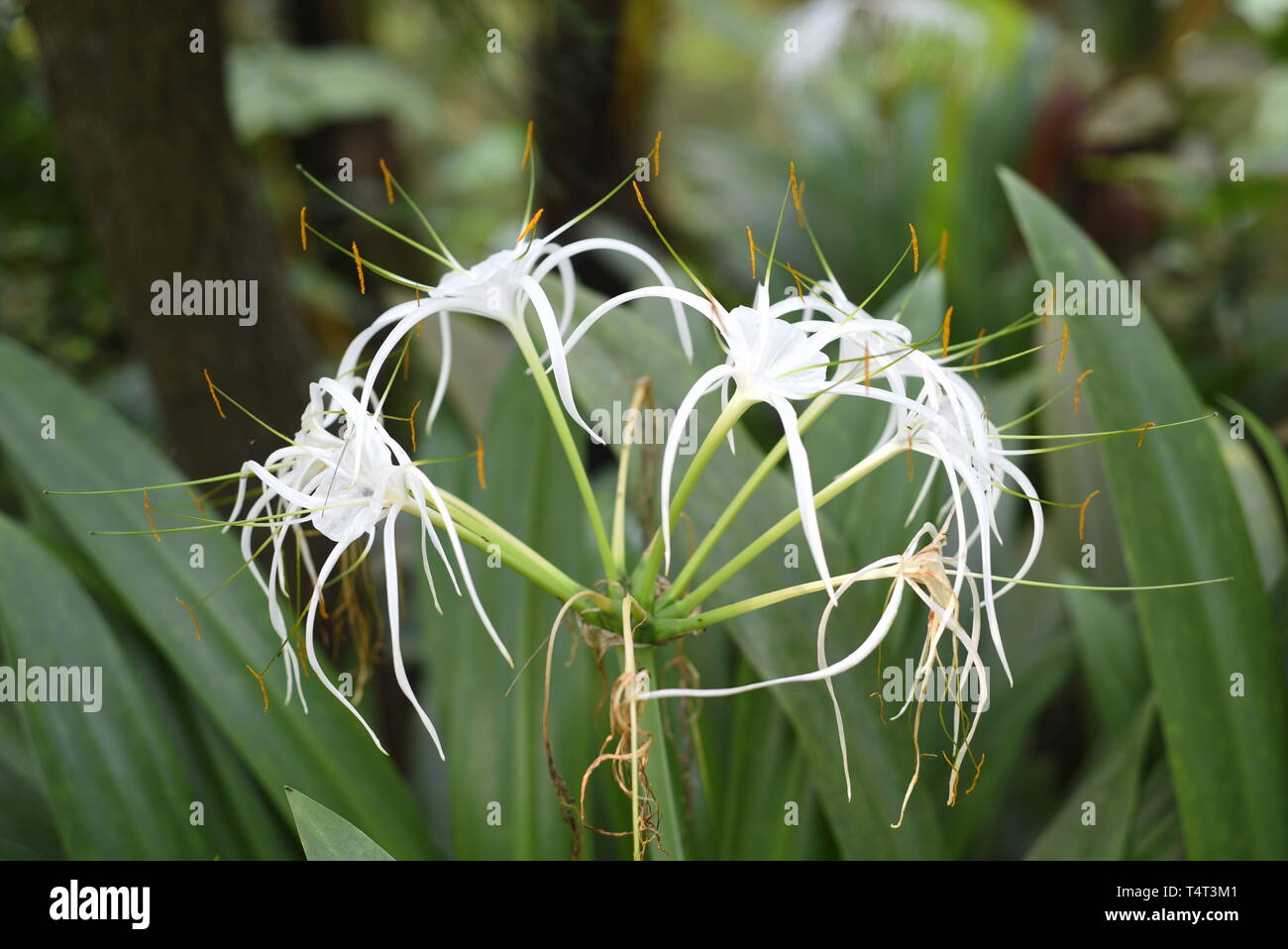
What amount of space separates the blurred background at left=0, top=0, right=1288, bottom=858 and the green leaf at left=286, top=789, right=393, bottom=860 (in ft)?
0.43

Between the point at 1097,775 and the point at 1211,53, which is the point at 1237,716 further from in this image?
the point at 1211,53

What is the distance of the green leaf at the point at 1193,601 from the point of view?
80cm

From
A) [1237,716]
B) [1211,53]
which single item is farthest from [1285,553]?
[1211,53]

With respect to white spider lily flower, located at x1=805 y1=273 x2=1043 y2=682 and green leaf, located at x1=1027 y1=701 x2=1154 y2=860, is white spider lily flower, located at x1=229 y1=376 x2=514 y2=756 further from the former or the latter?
green leaf, located at x1=1027 y1=701 x2=1154 y2=860

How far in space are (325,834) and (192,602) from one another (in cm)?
39

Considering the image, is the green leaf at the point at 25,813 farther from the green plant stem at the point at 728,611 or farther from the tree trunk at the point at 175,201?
the green plant stem at the point at 728,611

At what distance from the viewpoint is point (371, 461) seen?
19.6 inches

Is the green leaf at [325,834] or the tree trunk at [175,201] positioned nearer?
the green leaf at [325,834]

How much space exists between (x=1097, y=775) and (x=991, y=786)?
14cm

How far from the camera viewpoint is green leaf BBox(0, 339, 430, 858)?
0.87m

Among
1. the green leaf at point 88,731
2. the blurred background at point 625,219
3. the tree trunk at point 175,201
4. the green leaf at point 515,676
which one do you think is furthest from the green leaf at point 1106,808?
the tree trunk at point 175,201

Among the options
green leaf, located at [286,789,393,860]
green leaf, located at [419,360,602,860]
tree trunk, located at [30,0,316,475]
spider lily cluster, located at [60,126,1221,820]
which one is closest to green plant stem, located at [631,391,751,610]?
spider lily cluster, located at [60,126,1221,820]

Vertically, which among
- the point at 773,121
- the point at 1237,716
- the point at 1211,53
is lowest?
the point at 1237,716
